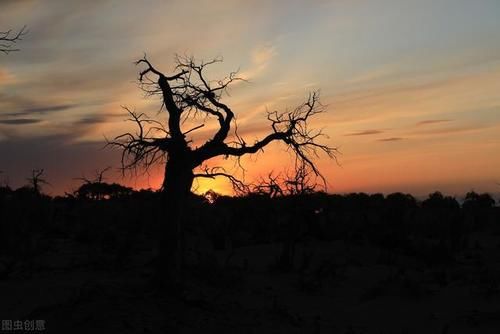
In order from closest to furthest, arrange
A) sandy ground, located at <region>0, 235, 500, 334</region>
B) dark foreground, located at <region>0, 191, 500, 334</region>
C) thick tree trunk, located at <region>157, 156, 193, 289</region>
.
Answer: sandy ground, located at <region>0, 235, 500, 334</region> < dark foreground, located at <region>0, 191, 500, 334</region> < thick tree trunk, located at <region>157, 156, 193, 289</region>

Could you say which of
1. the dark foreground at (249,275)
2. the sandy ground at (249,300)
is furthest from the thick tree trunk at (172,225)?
the sandy ground at (249,300)

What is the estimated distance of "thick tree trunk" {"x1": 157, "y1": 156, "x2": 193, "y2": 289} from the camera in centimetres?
1326

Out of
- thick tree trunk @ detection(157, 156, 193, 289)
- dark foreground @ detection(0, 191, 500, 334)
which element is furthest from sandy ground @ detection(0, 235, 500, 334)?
thick tree trunk @ detection(157, 156, 193, 289)

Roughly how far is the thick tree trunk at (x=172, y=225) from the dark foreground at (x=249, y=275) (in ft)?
0.77

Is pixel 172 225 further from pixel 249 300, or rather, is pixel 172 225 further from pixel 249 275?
pixel 249 275

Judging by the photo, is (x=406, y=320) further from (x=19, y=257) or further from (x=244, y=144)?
(x=19, y=257)

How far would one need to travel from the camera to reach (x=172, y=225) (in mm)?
13258

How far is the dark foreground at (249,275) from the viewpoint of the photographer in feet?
40.2

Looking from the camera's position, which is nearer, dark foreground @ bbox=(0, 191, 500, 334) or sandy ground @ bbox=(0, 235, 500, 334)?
sandy ground @ bbox=(0, 235, 500, 334)

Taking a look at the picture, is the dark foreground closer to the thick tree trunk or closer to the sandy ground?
the sandy ground

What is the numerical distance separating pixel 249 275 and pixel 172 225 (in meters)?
7.45

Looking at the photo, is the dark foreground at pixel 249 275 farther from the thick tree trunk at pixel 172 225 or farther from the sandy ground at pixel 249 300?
the thick tree trunk at pixel 172 225

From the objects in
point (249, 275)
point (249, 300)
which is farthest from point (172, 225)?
point (249, 275)

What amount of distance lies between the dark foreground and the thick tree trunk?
24 cm
